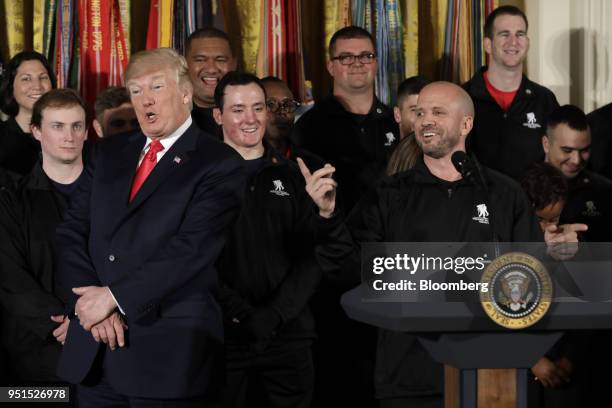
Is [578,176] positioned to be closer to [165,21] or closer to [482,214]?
[482,214]

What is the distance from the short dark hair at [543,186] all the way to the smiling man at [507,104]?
2.35 feet

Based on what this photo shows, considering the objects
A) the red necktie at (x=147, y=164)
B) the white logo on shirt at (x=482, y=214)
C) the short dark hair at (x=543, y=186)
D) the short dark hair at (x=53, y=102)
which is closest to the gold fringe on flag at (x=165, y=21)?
the short dark hair at (x=53, y=102)

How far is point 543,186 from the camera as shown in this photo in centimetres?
419

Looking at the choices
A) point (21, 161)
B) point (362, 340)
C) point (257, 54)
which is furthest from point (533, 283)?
point (257, 54)

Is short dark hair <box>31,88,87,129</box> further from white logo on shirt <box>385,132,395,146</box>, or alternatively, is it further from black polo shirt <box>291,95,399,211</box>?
white logo on shirt <box>385,132,395,146</box>

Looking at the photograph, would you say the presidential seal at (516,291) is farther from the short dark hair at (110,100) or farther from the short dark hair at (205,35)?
the short dark hair at (205,35)

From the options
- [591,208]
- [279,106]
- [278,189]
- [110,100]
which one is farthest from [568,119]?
[110,100]

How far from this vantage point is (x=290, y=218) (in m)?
4.11

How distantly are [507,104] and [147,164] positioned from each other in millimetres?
2368

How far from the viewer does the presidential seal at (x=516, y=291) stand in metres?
2.63

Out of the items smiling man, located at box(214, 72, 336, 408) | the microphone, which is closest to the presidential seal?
the microphone

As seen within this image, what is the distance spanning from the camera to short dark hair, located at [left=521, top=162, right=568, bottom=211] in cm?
416

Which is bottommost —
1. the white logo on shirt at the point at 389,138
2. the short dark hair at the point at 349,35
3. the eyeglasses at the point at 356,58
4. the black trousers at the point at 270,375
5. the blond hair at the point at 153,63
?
the black trousers at the point at 270,375

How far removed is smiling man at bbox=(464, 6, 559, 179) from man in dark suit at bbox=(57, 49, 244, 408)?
2.04 metres
